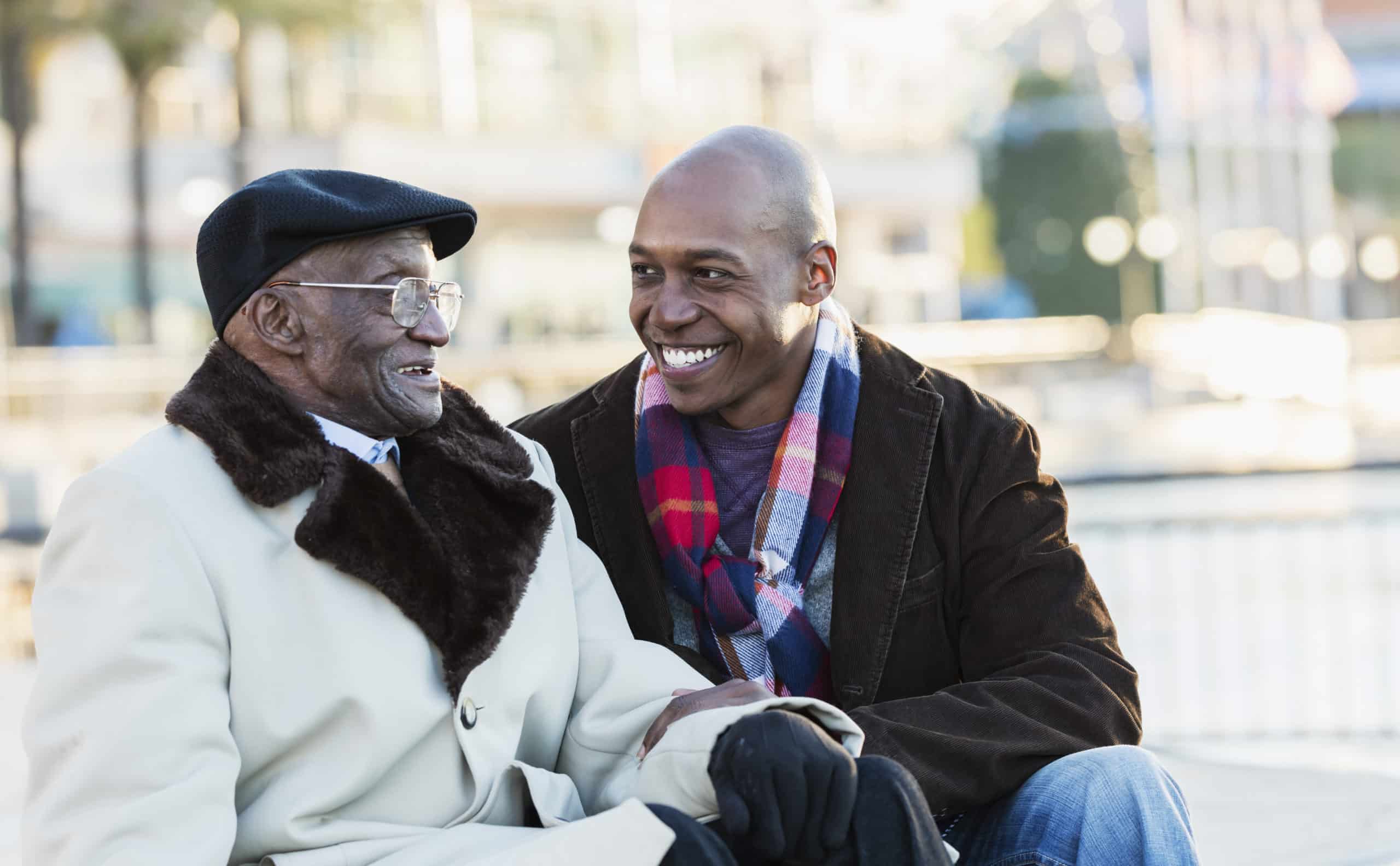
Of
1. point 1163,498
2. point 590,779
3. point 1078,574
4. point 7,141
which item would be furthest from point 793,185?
point 7,141

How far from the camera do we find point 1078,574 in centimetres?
331

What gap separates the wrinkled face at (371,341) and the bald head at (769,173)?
83 centimetres

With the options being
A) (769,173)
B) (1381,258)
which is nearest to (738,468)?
(769,173)

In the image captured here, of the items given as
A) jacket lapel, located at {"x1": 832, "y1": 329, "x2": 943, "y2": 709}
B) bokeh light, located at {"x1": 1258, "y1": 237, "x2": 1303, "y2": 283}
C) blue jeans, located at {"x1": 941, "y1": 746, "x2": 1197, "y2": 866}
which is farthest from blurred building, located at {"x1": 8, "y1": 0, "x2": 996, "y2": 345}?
blue jeans, located at {"x1": 941, "y1": 746, "x2": 1197, "y2": 866}

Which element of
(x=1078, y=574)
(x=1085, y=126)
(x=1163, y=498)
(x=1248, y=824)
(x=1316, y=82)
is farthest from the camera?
(x=1085, y=126)

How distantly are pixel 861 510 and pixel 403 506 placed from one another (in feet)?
3.78

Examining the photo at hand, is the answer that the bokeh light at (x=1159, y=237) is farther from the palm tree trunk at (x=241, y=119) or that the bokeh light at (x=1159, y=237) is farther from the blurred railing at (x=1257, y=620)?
the blurred railing at (x=1257, y=620)

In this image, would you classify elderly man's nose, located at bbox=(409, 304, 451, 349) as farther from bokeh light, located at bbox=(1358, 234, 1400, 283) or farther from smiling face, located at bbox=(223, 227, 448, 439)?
bokeh light, located at bbox=(1358, 234, 1400, 283)

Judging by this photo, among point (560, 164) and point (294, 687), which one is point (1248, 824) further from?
point (560, 164)

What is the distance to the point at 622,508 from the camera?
139 inches

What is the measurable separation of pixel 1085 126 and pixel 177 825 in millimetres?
46264

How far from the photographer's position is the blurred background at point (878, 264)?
9281 mm

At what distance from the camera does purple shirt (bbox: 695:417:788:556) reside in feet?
11.4

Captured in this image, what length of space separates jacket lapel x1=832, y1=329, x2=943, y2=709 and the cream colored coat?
603 mm
